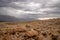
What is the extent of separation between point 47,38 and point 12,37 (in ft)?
13.5

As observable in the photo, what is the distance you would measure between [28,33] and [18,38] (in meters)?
1.09

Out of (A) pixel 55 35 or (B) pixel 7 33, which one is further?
(A) pixel 55 35

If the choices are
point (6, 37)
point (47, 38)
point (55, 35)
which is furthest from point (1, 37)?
point (55, 35)

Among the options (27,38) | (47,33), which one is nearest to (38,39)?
(27,38)

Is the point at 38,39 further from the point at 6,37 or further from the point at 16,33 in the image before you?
the point at 6,37

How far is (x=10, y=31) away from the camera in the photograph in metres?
11.4

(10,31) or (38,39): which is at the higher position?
(10,31)

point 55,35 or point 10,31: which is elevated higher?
point 10,31

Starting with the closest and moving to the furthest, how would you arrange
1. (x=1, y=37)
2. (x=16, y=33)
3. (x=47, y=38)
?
(x=1, y=37) → (x=16, y=33) → (x=47, y=38)

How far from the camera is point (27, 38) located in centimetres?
1171

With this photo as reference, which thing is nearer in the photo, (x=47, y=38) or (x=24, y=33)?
(x=24, y=33)

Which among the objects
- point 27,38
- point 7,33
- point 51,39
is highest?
point 7,33

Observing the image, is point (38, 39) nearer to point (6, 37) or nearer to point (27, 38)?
point (27, 38)

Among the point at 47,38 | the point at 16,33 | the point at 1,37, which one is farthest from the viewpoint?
the point at 47,38
